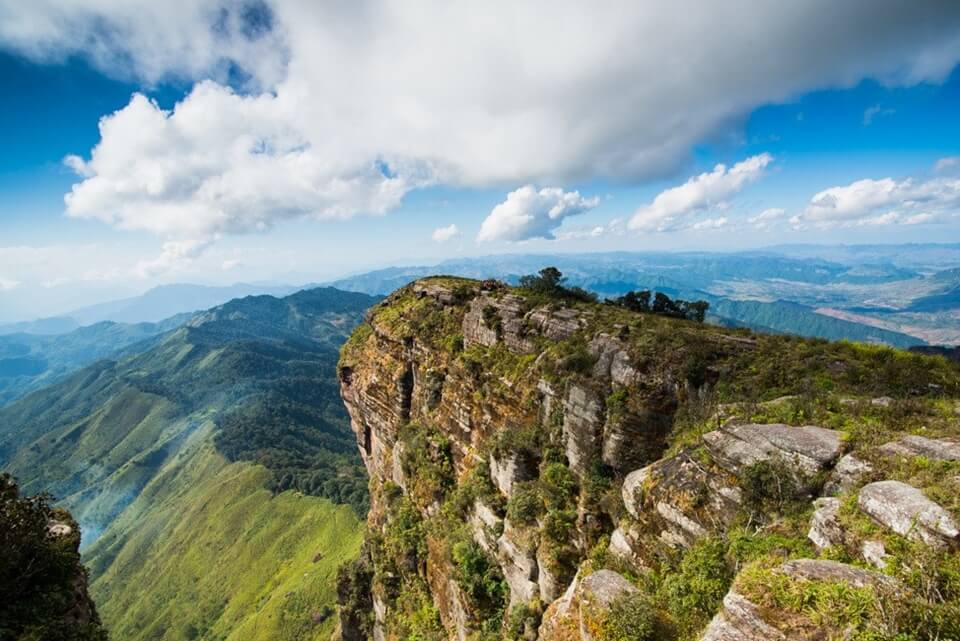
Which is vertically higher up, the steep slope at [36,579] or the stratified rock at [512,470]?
the steep slope at [36,579]

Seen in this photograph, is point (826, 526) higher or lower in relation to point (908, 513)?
lower

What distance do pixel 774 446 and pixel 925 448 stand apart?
405cm

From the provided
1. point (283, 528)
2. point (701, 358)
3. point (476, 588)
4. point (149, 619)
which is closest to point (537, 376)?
point (701, 358)

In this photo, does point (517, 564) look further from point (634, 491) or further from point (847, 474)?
point (847, 474)

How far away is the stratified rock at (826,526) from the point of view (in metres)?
11.8

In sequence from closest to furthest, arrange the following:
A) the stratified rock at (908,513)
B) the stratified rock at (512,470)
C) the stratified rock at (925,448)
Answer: the stratified rock at (908,513), the stratified rock at (925,448), the stratified rock at (512,470)

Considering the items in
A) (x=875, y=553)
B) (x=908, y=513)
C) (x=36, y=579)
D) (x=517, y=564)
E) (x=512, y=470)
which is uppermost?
(x=908, y=513)

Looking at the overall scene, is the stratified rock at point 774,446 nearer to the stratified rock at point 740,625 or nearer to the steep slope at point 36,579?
the stratified rock at point 740,625

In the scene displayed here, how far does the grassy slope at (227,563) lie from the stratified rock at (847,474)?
91.3m

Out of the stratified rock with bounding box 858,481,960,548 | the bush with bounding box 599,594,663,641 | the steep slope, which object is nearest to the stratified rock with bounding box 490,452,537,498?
the bush with bounding box 599,594,663,641

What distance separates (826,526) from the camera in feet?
39.7

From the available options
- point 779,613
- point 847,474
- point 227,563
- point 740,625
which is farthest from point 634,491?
point 227,563

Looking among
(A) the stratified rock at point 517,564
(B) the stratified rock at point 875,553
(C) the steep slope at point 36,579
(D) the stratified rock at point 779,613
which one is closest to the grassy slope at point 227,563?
(A) the stratified rock at point 517,564

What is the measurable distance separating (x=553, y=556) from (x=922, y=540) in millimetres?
16546
